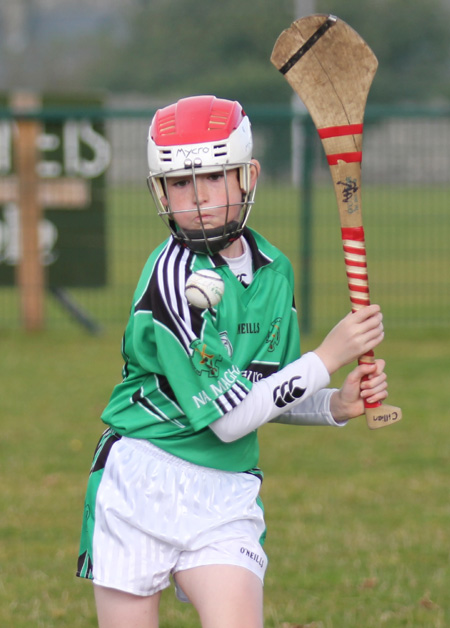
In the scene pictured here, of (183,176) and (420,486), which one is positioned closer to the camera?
(183,176)

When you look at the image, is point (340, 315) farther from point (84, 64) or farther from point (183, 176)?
point (84, 64)

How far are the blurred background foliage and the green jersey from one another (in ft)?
139

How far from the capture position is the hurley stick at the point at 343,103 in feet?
9.80

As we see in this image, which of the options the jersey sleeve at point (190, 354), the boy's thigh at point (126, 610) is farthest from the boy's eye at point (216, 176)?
the boy's thigh at point (126, 610)

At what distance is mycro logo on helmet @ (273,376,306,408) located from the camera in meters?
2.87

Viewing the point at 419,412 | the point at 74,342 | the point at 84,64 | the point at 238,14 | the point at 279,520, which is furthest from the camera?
the point at 84,64

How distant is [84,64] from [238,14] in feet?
37.9

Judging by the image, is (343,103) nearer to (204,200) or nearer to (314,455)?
(204,200)

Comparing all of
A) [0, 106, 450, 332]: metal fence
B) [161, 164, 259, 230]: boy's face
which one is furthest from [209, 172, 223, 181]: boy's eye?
[0, 106, 450, 332]: metal fence

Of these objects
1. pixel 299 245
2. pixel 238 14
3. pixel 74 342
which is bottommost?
pixel 74 342

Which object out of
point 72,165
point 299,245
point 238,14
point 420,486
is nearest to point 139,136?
point 72,165

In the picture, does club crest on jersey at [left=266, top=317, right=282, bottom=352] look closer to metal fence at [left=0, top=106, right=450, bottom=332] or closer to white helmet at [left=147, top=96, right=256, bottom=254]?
white helmet at [left=147, top=96, right=256, bottom=254]

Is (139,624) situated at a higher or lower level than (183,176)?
lower

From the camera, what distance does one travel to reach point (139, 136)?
11.0 metres
